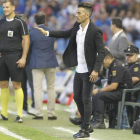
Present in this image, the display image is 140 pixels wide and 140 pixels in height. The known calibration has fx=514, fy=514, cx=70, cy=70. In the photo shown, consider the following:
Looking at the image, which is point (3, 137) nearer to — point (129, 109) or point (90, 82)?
point (90, 82)

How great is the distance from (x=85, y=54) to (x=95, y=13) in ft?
40.3

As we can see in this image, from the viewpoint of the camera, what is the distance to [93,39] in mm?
7305

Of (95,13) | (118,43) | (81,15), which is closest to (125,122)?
(118,43)

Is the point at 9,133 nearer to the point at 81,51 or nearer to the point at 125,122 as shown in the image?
the point at 81,51

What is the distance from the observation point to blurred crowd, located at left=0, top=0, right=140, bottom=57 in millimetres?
18027

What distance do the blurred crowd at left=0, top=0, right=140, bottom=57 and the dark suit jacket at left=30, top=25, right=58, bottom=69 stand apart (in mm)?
6923

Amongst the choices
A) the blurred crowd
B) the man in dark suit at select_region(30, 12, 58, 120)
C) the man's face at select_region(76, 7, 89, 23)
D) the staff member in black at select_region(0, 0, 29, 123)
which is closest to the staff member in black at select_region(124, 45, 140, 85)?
the man in dark suit at select_region(30, 12, 58, 120)

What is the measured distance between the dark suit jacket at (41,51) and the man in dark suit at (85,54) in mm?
2366

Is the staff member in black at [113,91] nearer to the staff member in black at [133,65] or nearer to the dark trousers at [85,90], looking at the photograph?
the staff member in black at [133,65]

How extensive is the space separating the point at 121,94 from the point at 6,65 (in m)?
2.10

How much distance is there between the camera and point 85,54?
7.32 m

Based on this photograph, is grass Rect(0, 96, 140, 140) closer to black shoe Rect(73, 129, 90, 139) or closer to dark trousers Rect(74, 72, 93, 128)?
black shoe Rect(73, 129, 90, 139)

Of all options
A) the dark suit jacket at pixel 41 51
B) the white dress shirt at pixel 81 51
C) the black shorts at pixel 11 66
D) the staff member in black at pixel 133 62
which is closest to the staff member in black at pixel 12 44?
the black shorts at pixel 11 66

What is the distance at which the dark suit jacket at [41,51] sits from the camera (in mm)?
9914
